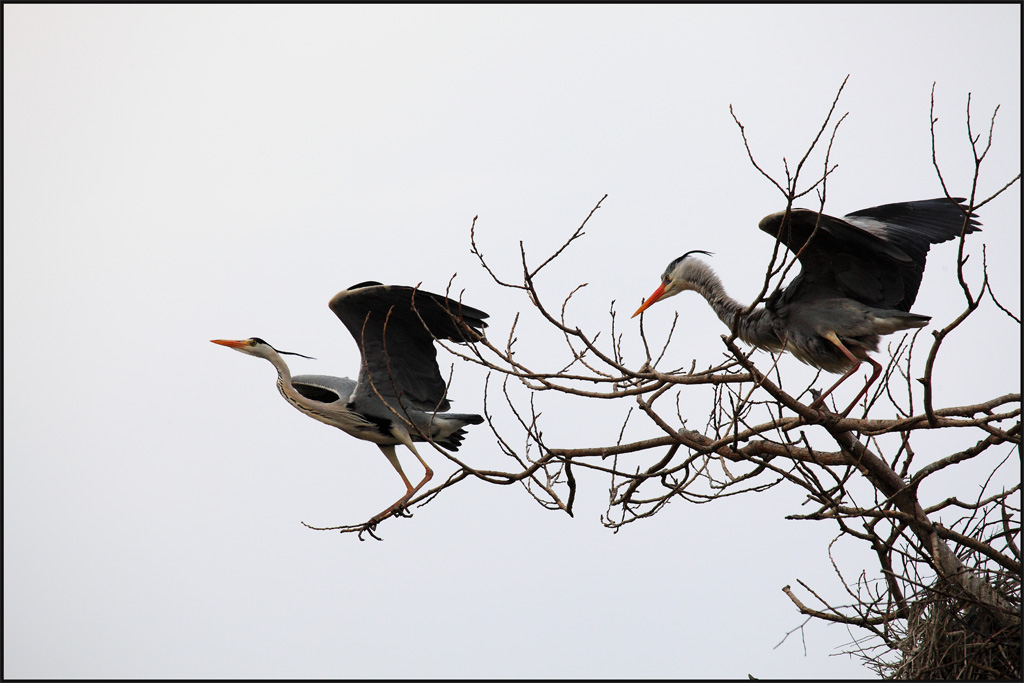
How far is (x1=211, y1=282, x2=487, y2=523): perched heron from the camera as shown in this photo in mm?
5535

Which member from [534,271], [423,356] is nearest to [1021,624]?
[534,271]

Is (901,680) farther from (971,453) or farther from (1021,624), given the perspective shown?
(971,453)

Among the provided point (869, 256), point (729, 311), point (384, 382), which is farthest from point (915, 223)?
point (384, 382)

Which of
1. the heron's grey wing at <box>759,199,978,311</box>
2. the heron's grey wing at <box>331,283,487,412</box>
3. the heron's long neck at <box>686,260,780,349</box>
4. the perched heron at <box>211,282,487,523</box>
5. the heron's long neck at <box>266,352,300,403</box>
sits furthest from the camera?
the heron's long neck at <box>266,352,300,403</box>

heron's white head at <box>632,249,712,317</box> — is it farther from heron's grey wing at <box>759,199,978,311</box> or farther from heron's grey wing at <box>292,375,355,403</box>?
heron's grey wing at <box>292,375,355,403</box>

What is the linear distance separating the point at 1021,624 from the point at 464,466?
253 centimetres

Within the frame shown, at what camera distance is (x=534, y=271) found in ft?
11.3

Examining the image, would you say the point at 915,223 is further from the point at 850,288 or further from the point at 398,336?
the point at 398,336

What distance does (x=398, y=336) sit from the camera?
5680mm

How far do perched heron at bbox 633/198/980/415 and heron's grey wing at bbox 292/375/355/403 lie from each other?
2525 millimetres

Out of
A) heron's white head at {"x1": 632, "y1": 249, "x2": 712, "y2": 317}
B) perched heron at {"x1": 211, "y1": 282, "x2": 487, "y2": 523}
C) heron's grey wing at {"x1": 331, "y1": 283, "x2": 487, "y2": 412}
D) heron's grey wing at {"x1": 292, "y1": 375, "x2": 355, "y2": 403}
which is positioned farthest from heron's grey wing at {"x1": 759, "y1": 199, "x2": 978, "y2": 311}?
heron's grey wing at {"x1": 292, "y1": 375, "x2": 355, "y2": 403}

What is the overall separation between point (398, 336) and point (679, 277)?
1.78m

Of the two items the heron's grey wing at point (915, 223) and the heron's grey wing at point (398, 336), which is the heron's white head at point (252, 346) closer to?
the heron's grey wing at point (398, 336)

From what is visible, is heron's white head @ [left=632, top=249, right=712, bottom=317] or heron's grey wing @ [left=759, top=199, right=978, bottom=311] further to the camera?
heron's white head @ [left=632, top=249, right=712, bottom=317]
